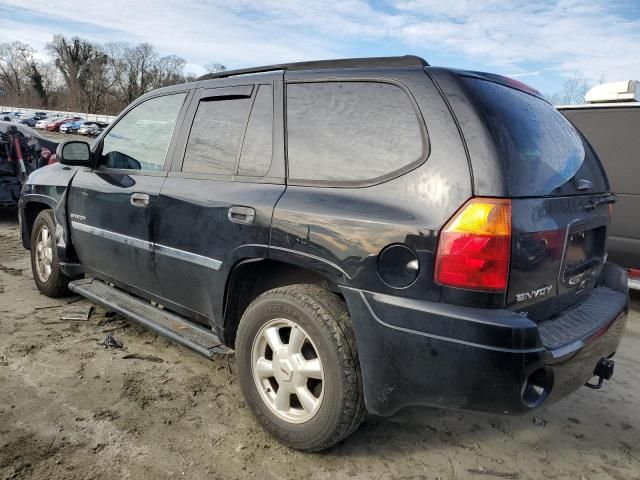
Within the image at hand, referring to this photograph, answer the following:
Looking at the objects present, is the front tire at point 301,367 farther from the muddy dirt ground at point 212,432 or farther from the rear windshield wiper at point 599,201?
the rear windshield wiper at point 599,201

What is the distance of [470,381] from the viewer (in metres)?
2.00

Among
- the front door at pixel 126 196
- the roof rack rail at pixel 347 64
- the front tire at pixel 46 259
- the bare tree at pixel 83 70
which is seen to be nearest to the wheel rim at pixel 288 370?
the front door at pixel 126 196

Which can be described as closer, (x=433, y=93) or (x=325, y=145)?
(x=433, y=93)

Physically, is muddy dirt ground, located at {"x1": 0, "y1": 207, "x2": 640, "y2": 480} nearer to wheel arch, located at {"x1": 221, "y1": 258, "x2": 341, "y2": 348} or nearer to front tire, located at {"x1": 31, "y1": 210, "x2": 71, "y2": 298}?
wheel arch, located at {"x1": 221, "y1": 258, "x2": 341, "y2": 348}

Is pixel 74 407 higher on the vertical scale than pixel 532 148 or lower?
lower

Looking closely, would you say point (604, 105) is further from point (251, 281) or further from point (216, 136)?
point (251, 281)

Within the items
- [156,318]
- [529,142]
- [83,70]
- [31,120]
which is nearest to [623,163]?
[529,142]

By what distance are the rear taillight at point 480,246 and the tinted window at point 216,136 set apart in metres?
1.38

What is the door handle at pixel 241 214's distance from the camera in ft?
8.51

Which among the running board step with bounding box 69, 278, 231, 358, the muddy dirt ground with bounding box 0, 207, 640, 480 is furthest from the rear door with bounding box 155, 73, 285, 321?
the muddy dirt ground with bounding box 0, 207, 640, 480

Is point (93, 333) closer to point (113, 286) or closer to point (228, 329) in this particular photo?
point (113, 286)

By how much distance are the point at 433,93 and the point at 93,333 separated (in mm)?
3135

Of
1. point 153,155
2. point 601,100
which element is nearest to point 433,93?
point 153,155

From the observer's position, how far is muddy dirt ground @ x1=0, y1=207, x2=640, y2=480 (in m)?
2.41
